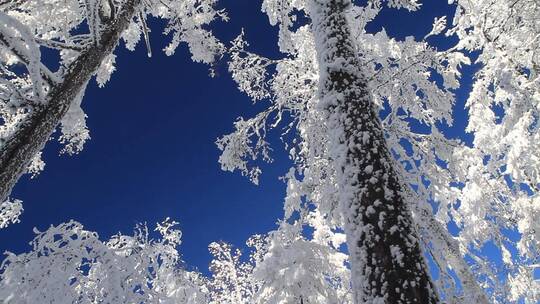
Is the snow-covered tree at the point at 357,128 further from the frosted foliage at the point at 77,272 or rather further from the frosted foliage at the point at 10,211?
the frosted foliage at the point at 10,211

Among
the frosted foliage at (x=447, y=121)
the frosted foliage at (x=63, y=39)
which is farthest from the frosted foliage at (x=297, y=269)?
the frosted foliage at (x=63, y=39)

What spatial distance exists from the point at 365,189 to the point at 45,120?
3713mm

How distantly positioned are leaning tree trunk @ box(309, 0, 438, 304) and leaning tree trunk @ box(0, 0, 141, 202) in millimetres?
3122

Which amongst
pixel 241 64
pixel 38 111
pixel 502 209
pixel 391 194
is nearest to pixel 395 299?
pixel 391 194

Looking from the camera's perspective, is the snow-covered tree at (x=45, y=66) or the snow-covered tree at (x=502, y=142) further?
the snow-covered tree at (x=502, y=142)

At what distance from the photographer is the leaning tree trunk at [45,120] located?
429 centimetres

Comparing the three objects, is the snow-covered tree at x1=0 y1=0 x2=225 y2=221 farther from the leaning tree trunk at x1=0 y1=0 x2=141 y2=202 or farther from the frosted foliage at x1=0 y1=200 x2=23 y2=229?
the frosted foliage at x1=0 y1=200 x2=23 y2=229

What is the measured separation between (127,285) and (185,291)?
10067 millimetres

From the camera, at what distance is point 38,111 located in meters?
4.57

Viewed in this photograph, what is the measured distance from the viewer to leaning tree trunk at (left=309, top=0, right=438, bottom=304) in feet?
11.3

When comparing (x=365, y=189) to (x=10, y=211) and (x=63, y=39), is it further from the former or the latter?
(x=10, y=211)

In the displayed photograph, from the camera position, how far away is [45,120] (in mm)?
4645

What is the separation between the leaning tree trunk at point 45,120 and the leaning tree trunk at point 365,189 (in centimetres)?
312

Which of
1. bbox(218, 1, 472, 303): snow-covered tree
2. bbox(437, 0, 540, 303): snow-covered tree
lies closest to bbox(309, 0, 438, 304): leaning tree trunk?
bbox(218, 1, 472, 303): snow-covered tree
